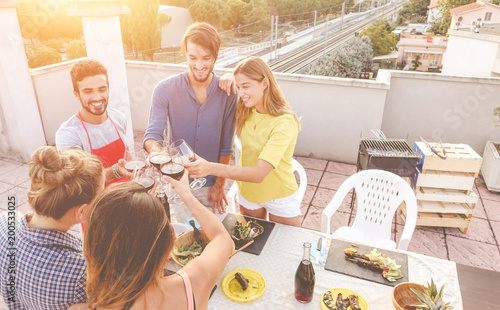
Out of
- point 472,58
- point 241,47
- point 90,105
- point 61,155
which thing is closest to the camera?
point 61,155

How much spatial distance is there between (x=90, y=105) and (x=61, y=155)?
0.90 m

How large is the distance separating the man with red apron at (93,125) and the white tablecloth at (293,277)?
0.97 m

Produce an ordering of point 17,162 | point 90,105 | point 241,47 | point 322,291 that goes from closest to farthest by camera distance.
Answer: point 322,291 < point 90,105 < point 17,162 < point 241,47

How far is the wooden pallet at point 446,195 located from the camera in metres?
3.78

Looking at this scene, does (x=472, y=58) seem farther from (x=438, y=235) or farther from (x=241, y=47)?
(x=241, y=47)

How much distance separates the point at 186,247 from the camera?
1.94 metres

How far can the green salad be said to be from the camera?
1.89 m

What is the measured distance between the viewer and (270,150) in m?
2.16

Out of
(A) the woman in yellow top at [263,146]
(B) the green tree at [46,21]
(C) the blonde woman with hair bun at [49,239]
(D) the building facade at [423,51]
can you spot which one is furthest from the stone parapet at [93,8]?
(D) the building facade at [423,51]

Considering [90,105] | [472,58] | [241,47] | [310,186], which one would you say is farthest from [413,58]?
[90,105]

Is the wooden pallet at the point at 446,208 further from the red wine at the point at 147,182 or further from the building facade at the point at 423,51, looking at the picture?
the building facade at the point at 423,51

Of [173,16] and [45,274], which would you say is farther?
[173,16]

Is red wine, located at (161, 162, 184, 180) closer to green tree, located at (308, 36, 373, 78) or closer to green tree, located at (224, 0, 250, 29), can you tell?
green tree, located at (308, 36, 373, 78)

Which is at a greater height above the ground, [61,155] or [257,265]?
[61,155]
